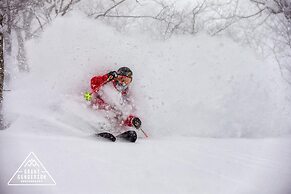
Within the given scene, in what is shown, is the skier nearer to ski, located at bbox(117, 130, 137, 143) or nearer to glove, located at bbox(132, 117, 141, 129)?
glove, located at bbox(132, 117, 141, 129)

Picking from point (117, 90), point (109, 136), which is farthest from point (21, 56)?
point (109, 136)

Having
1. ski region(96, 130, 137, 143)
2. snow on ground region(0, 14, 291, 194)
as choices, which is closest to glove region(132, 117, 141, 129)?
snow on ground region(0, 14, 291, 194)

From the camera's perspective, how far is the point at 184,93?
23.6 ft

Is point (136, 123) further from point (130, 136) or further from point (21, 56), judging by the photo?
point (21, 56)

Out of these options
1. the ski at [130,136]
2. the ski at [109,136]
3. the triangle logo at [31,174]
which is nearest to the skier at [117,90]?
the ski at [130,136]

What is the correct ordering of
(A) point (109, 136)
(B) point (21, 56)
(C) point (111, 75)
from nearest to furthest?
1. (A) point (109, 136)
2. (C) point (111, 75)
3. (B) point (21, 56)

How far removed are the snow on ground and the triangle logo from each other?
0.24 feet

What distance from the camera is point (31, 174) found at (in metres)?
4.00

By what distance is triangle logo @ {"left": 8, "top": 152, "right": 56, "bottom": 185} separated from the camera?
3.63m

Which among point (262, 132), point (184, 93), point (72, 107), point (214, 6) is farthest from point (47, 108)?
point (214, 6)

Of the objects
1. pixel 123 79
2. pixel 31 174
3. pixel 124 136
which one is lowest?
pixel 31 174

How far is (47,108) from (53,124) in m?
0.61

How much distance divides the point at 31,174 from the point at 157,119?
3.12 metres

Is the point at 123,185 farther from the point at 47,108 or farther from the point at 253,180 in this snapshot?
the point at 47,108
